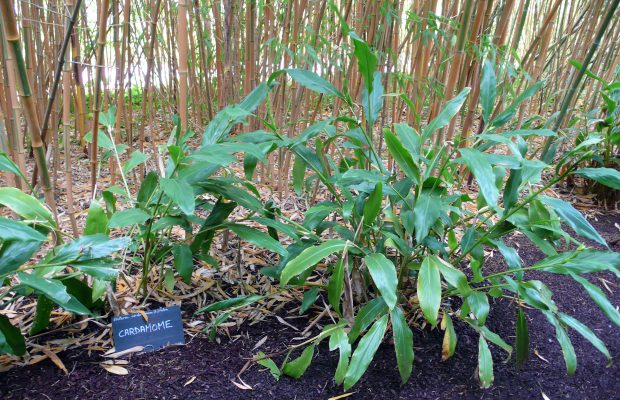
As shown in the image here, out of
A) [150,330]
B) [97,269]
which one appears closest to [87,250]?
[97,269]

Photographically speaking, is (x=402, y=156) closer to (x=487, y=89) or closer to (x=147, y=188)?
(x=487, y=89)

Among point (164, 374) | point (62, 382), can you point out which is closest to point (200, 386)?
point (164, 374)

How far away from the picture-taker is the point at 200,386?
0.81m

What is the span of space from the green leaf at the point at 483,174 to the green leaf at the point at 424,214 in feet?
0.30

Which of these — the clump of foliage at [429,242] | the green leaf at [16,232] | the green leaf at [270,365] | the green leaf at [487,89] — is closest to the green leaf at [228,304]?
the clump of foliage at [429,242]

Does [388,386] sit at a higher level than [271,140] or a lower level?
lower

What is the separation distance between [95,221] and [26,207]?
0.12 meters

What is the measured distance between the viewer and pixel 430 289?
2.27 feet

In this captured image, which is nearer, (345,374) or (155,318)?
(345,374)

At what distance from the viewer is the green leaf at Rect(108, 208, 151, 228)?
0.72m

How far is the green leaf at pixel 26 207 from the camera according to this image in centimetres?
72

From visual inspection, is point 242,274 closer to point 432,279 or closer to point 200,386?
point 200,386

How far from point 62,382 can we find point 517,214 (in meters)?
0.87

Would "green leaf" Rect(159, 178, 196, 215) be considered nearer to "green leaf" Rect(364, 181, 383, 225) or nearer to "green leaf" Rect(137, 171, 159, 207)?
"green leaf" Rect(137, 171, 159, 207)
